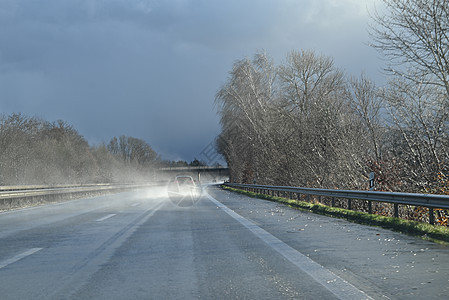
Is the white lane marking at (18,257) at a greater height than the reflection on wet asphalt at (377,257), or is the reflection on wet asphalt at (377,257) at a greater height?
the white lane marking at (18,257)

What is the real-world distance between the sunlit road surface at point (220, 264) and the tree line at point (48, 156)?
35506 mm

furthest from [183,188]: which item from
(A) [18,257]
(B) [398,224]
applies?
(A) [18,257]

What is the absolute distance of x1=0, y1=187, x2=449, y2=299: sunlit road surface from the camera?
4.83m

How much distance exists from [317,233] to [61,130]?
3187 inches

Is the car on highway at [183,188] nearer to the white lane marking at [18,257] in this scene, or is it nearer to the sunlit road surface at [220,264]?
the sunlit road surface at [220,264]

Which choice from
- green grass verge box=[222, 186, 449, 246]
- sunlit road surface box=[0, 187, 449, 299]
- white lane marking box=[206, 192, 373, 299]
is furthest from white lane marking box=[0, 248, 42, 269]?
green grass verge box=[222, 186, 449, 246]

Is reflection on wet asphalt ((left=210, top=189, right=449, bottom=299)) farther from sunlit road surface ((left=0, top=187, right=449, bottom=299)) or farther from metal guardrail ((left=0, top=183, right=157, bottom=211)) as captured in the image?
metal guardrail ((left=0, top=183, right=157, bottom=211))

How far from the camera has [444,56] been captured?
12734 mm

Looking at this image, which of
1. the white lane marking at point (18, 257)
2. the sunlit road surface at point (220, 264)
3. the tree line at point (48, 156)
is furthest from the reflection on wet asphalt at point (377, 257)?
the tree line at point (48, 156)

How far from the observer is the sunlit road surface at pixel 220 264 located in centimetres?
483

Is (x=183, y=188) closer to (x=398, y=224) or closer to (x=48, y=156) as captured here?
(x=398, y=224)

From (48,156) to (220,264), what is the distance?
201ft

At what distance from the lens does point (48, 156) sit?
62.7m

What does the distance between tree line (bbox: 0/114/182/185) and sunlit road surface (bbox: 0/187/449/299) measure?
A: 35506 millimetres
